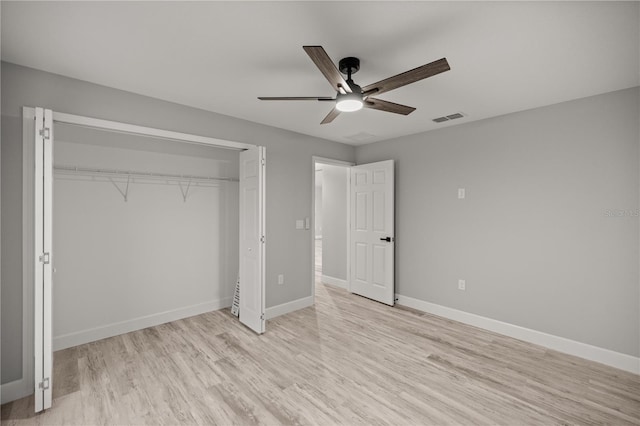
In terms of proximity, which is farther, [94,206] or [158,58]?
[94,206]

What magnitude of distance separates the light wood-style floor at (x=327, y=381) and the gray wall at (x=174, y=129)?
Result: 698 mm

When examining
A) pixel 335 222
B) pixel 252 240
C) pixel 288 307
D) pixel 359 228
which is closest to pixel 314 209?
pixel 359 228

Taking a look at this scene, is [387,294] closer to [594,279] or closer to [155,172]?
[594,279]

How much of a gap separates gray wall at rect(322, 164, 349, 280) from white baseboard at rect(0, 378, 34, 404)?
13.5 ft

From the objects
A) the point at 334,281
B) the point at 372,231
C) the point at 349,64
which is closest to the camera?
Result: the point at 349,64

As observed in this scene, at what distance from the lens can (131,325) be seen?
3.40m

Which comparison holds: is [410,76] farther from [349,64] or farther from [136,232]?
[136,232]

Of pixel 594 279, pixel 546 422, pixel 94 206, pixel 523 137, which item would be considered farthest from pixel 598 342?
pixel 94 206

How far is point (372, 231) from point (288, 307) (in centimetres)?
174

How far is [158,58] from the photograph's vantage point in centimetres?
223

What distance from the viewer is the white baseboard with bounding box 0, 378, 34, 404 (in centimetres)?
221

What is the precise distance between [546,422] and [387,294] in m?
2.50

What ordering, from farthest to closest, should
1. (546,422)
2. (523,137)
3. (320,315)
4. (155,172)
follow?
(320,315)
(155,172)
(523,137)
(546,422)

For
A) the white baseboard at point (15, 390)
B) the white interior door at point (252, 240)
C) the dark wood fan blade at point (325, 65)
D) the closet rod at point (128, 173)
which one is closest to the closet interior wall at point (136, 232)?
the closet rod at point (128, 173)
